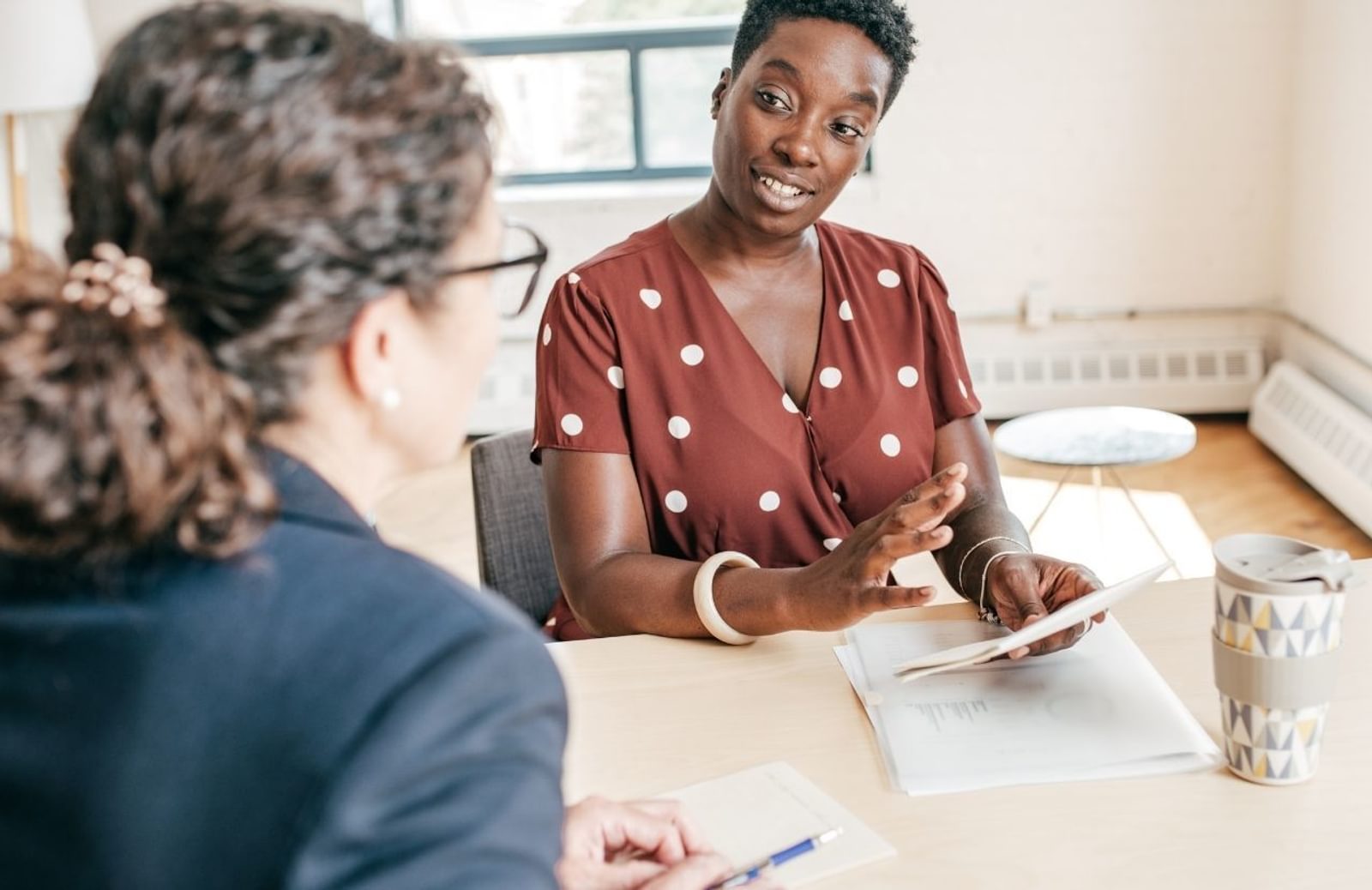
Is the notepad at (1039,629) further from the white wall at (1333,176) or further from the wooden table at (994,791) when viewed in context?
the white wall at (1333,176)

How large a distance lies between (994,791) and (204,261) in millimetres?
829

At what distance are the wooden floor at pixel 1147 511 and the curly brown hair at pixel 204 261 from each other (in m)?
2.99

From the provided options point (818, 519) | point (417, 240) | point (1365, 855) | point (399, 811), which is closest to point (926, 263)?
point (818, 519)

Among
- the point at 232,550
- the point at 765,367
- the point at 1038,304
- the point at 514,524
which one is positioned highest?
the point at 232,550

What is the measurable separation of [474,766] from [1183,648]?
1.01m

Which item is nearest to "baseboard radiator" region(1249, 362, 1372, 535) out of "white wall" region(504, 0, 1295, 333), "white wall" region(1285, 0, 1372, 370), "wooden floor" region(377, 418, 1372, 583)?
"wooden floor" region(377, 418, 1372, 583)

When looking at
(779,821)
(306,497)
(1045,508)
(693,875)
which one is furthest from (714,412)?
(1045,508)

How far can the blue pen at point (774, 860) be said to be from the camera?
3.52 ft

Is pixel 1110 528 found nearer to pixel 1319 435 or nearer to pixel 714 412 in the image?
pixel 1319 435

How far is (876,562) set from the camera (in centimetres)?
137

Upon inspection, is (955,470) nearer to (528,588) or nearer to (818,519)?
(818,519)

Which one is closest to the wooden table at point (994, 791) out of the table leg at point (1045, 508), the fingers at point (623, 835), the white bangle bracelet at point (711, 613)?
the white bangle bracelet at point (711, 613)

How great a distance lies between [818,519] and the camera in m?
1.83

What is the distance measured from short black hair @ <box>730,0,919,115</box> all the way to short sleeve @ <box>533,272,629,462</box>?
425mm
